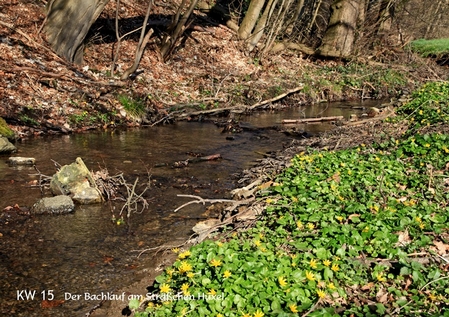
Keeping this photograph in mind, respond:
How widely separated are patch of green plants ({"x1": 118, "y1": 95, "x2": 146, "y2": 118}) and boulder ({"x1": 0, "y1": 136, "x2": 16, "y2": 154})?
3382mm

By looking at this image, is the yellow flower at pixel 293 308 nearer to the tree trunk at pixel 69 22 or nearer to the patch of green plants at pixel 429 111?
the patch of green plants at pixel 429 111

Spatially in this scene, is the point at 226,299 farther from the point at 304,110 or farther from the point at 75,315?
the point at 304,110

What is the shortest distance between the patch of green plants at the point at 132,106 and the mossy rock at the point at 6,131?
117 inches

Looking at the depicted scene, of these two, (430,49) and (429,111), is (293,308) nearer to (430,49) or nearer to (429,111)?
(429,111)

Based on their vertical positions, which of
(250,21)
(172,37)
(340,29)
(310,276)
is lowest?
(310,276)

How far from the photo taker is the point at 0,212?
5.29 meters

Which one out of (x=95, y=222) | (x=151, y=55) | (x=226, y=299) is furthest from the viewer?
(x=151, y=55)

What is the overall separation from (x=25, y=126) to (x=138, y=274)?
19.4ft

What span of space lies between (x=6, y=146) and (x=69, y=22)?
481cm

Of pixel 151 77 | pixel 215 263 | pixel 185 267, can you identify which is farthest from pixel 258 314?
pixel 151 77

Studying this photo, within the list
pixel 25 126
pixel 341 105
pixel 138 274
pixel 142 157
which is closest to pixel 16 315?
pixel 138 274

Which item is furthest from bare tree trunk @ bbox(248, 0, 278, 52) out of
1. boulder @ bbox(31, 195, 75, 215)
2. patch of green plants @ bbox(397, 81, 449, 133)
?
boulder @ bbox(31, 195, 75, 215)

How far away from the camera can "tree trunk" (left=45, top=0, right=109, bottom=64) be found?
10688 millimetres

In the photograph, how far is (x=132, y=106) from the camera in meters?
10.7
